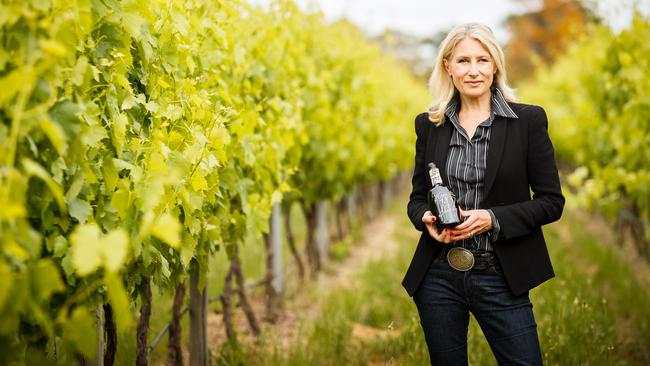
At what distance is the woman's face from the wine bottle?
A: 14.2 inches

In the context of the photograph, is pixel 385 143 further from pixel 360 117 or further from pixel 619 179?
pixel 619 179

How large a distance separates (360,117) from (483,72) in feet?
15.7

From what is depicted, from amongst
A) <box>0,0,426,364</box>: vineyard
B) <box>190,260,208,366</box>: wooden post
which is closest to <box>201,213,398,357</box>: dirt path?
<box>190,260,208,366</box>: wooden post

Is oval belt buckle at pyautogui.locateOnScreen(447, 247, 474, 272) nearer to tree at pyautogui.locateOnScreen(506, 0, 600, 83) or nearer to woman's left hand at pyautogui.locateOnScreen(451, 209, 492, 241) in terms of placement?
woman's left hand at pyautogui.locateOnScreen(451, 209, 492, 241)

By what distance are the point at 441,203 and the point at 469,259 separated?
9.7 inches

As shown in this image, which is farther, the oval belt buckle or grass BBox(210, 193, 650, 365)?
grass BBox(210, 193, 650, 365)

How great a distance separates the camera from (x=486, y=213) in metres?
2.34

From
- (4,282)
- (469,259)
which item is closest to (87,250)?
(4,282)

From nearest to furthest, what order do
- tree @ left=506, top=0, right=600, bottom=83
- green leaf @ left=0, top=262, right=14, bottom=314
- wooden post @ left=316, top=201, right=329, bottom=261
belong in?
green leaf @ left=0, top=262, right=14, bottom=314
wooden post @ left=316, top=201, right=329, bottom=261
tree @ left=506, top=0, right=600, bottom=83

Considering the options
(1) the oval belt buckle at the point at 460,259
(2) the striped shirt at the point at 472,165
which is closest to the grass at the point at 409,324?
(1) the oval belt buckle at the point at 460,259

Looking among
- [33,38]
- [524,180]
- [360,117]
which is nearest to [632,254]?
[360,117]

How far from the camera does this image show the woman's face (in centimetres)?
249

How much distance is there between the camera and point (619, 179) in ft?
18.6

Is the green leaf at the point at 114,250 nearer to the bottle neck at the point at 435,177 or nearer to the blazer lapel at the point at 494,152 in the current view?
the bottle neck at the point at 435,177
